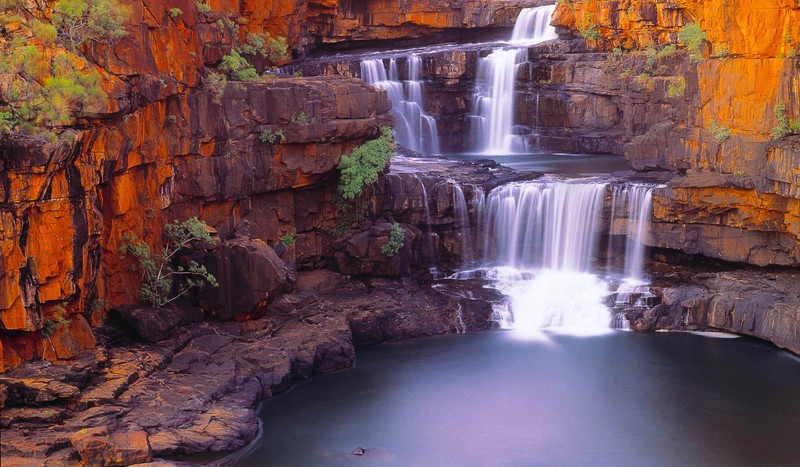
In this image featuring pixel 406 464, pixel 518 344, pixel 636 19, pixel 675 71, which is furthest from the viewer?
pixel 636 19

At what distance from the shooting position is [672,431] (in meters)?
18.5

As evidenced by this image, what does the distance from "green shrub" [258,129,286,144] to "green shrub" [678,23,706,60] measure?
1070cm

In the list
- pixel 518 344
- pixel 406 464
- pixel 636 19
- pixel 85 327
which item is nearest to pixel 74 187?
pixel 85 327

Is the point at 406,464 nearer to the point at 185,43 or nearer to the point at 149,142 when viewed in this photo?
the point at 149,142

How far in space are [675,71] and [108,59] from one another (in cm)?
1871

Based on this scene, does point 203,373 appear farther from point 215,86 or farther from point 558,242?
point 558,242

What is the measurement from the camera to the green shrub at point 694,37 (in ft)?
80.9

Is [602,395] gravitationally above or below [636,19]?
below

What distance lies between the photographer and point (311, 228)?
25312 millimetres

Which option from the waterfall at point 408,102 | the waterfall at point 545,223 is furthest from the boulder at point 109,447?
the waterfall at point 408,102

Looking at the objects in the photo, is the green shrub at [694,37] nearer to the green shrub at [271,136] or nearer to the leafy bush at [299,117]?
the leafy bush at [299,117]

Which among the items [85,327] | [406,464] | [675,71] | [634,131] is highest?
[675,71]

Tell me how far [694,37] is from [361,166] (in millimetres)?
9861

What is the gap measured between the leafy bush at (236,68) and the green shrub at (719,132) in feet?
37.4
